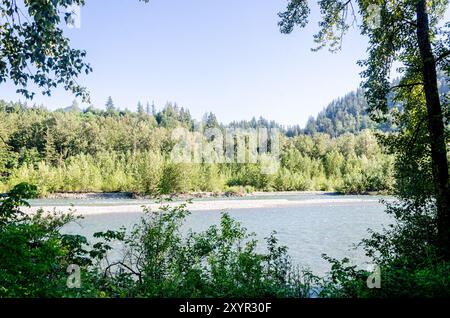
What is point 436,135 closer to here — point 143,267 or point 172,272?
point 172,272

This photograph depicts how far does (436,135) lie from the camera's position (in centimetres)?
693

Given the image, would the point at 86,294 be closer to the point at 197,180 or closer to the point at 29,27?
the point at 29,27

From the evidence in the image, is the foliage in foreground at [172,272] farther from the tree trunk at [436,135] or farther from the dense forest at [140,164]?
the dense forest at [140,164]

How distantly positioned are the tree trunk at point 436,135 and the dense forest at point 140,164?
33809 millimetres

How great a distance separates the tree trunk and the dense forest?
1331 inches

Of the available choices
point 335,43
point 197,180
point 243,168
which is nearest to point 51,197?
point 197,180

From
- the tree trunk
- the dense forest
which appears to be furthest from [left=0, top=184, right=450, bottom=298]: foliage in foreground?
the dense forest

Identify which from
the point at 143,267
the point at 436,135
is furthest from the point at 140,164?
the point at 436,135

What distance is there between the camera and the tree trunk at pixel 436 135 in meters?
6.73

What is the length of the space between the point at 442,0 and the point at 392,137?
362 cm

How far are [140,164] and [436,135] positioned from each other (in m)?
66.3

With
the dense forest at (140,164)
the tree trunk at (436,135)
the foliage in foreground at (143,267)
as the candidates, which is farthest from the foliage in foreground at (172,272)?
the dense forest at (140,164)

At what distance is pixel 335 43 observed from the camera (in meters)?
8.82

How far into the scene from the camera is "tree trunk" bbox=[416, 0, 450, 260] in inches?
265
